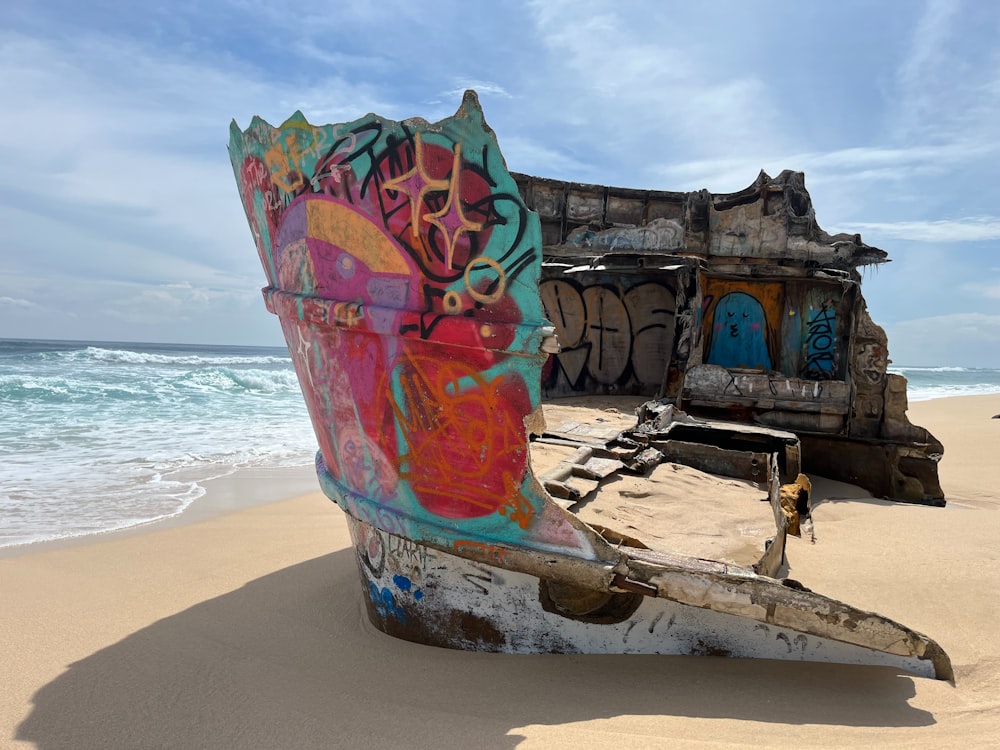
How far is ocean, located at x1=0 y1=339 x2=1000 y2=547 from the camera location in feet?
22.6

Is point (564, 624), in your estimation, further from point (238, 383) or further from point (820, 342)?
point (238, 383)

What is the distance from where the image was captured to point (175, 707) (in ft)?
9.72

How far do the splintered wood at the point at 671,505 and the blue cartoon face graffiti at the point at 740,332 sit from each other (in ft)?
14.0

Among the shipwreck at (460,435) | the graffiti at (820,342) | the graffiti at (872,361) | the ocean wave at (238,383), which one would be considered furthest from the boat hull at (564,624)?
the ocean wave at (238,383)

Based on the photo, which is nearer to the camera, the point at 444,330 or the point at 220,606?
the point at 444,330

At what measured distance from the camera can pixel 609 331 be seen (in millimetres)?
10266

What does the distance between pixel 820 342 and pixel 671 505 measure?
5.88 meters

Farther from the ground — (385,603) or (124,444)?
(385,603)

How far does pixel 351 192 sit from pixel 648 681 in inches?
95.4

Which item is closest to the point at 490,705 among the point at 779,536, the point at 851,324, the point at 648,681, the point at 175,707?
the point at 648,681

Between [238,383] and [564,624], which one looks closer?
[564,624]

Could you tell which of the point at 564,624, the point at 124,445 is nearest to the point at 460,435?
the point at 564,624

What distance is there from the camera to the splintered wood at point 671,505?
389cm

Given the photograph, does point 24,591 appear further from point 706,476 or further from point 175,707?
point 706,476
